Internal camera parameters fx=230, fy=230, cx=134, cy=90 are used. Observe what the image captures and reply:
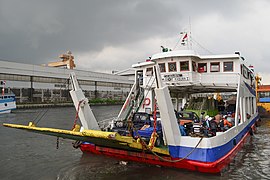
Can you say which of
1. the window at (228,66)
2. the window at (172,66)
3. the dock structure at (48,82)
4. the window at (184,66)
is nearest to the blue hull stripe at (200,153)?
the window at (184,66)

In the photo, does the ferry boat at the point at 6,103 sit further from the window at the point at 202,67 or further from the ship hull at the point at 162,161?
the window at the point at 202,67

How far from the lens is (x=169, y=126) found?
7.68 metres

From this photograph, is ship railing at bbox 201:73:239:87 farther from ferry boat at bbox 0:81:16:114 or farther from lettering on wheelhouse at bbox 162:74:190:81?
ferry boat at bbox 0:81:16:114

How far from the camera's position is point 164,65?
507 inches

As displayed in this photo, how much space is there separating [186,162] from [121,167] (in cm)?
273

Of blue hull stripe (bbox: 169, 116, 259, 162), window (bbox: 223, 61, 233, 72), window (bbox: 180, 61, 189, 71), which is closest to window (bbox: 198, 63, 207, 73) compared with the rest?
window (bbox: 223, 61, 233, 72)

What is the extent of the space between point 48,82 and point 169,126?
5523 centimetres

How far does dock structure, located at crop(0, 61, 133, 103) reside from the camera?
49722mm

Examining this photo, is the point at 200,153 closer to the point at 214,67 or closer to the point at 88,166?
the point at 88,166

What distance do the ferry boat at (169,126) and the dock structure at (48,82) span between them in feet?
143

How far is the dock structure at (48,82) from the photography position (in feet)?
163

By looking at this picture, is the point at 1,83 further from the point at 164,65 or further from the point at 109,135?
the point at 109,135

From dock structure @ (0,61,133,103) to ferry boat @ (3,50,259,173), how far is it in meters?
43.5

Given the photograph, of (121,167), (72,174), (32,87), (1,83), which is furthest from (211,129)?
(32,87)
